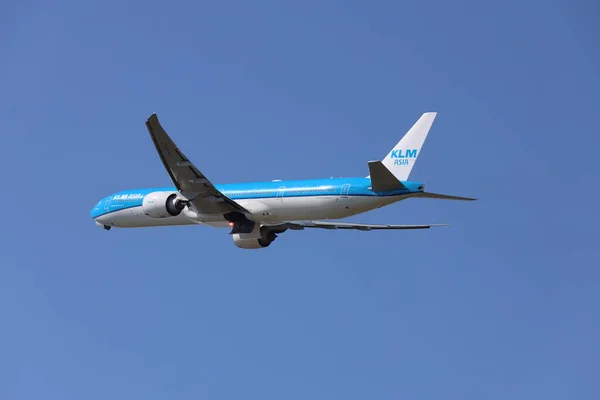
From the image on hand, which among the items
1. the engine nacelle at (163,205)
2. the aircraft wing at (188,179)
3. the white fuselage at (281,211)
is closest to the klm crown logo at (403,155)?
the white fuselage at (281,211)

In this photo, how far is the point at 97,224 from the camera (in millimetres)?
60438

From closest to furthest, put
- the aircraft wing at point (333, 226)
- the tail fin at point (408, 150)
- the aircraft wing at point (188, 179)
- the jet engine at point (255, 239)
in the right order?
the aircraft wing at point (188, 179), the tail fin at point (408, 150), the jet engine at point (255, 239), the aircraft wing at point (333, 226)

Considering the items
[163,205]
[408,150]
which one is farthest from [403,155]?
[163,205]

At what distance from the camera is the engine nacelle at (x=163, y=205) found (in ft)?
174

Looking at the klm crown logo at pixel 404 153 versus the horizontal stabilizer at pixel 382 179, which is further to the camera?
the klm crown logo at pixel 404 153

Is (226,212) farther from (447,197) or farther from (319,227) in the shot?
(447,197)

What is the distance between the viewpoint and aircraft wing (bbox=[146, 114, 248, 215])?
48.4m

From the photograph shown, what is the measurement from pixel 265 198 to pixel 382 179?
7.41 metres

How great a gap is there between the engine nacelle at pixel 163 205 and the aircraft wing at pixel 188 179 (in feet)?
2.32

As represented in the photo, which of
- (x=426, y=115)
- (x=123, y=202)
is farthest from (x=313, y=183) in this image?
(x=123, y=202)

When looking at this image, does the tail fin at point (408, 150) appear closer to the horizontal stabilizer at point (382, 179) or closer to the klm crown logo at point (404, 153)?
the klm crown logo at point (404, 153)

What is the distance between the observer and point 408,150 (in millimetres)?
50062

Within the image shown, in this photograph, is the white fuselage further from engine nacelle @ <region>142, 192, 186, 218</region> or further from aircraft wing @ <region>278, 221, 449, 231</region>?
aircraft wing @ <region>278, 221, 449, 231</region>

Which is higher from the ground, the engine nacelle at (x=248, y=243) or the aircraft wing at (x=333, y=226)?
the aircraft wing at (x=333, y=226)
